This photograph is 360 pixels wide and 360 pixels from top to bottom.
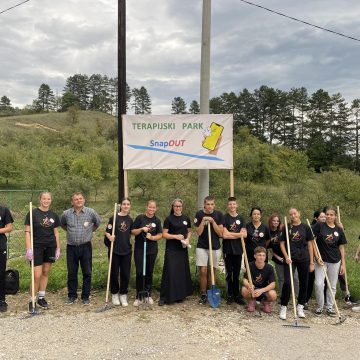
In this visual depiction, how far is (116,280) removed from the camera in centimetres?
647

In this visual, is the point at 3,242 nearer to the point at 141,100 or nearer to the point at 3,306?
the point at 3,306

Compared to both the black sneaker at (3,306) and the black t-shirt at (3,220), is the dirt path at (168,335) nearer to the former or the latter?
the black sneaker at (3,306)

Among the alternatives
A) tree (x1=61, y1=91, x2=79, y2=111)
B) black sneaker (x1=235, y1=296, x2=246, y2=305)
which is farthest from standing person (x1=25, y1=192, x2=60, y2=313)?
tree (x1=61, y1=91, x2=79, y2=111)

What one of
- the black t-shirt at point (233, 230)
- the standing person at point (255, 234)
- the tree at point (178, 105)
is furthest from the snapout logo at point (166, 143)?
the tree at point (178, 105)

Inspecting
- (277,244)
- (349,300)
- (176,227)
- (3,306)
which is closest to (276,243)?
(277,244)

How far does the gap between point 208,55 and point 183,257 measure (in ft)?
13.2

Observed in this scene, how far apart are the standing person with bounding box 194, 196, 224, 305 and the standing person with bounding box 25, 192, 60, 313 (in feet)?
7.81

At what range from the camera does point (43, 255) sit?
6293 millimetres

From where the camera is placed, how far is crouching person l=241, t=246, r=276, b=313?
6.14m

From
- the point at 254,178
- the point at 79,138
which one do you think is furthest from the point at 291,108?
the point at 79,138

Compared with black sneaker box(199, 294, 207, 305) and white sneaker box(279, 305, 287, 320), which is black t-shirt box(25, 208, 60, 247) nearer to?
black sneaker box(199, 294, 207, 305)

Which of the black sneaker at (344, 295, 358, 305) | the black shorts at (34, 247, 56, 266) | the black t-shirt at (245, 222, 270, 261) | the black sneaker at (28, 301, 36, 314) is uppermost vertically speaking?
the black t-shirt at (245, 222, 270, 261)

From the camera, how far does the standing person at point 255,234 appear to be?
6.50 meters

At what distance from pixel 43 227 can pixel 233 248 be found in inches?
124
